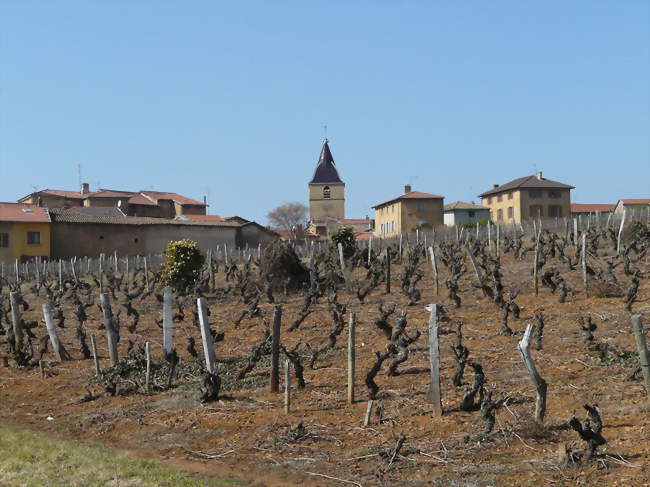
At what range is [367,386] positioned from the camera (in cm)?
1018

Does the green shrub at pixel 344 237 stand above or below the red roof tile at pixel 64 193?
below

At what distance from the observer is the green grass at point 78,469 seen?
7.67m

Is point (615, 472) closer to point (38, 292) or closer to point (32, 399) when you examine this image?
point (32, 399)

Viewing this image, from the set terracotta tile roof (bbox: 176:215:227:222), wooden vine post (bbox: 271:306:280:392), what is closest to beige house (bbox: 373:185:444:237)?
terracotta tile roof (bbox: 176:215:227:222)

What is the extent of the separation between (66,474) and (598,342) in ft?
27.3

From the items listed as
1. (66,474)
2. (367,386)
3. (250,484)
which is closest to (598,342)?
(367,386)

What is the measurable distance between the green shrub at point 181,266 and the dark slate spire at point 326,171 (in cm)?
7101

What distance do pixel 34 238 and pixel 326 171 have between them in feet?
176

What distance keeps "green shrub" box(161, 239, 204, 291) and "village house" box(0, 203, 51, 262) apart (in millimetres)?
25987

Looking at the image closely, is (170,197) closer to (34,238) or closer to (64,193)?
(64,193)

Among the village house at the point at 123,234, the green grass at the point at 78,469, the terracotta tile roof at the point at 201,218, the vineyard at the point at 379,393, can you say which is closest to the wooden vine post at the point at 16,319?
the vineyard at the point at 379,393

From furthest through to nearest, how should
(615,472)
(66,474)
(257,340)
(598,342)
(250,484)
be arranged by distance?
(257,340) → (598,342) → (66,474) → (250,484) → (615,472)

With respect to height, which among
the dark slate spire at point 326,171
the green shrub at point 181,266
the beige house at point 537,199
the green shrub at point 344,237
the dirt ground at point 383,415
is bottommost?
the dirt ground at point 383,415

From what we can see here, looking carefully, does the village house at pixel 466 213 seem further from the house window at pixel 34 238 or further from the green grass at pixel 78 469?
the green grass at pixel 78 469
